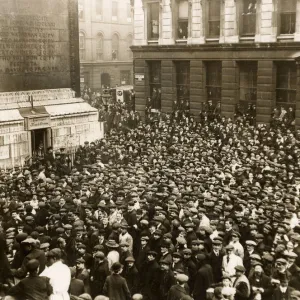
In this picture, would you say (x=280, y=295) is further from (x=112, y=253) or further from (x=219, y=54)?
(x=219, y=54)

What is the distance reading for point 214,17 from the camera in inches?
1245

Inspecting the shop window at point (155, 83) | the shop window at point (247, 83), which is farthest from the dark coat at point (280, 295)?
the shop window at point (155, 83)

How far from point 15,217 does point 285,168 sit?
941 cm

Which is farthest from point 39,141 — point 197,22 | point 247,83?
point 197,22

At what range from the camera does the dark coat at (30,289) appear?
8164mm

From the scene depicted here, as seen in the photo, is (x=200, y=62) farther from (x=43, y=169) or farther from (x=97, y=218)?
(x=97, y=218)

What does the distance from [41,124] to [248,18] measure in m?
14.2

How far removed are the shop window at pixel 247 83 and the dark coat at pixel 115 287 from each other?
74.7 feet

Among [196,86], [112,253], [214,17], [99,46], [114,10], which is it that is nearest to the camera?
[112,253]

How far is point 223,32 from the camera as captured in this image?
30703 millimetres

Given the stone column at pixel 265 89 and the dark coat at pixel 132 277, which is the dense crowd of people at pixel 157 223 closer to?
the dark coat at pixel 132 277

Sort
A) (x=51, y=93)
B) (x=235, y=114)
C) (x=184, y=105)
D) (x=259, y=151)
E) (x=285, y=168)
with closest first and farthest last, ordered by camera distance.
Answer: (x=285, y=168)
(x=259, y=151)
(x=51, y=93)
(x=235, y=114)
(x=184, y=105)

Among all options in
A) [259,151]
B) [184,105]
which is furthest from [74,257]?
[184,105]

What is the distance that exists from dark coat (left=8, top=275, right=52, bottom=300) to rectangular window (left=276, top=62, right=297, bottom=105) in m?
22.9
